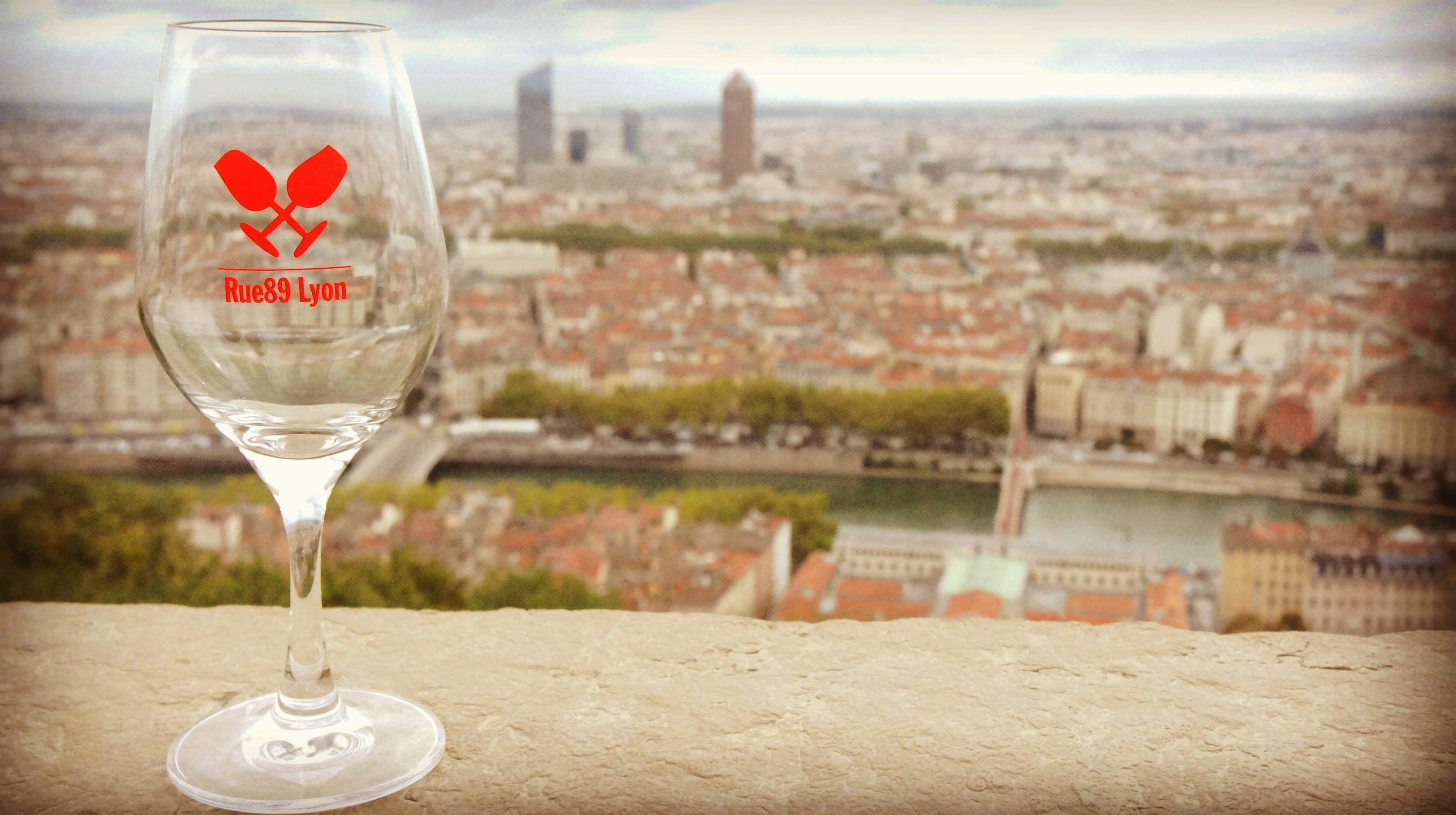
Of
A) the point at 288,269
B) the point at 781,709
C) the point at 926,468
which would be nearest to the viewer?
the point at 288,269

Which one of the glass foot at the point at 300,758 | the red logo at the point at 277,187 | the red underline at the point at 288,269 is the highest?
the red logo at the point at 277,187

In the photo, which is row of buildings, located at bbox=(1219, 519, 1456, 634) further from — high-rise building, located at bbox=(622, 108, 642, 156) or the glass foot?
the glass foot

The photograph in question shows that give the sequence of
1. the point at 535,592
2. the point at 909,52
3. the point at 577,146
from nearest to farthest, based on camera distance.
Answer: the point at 909,52 < the point at 535,592 < the point at 577,146

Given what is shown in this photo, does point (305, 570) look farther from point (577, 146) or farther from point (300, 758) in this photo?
point (577, 146)

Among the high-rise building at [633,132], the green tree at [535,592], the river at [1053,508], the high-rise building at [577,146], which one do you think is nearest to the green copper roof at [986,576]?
the river at [1053,508]

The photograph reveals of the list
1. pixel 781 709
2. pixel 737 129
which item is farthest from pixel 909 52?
pixel 781 709

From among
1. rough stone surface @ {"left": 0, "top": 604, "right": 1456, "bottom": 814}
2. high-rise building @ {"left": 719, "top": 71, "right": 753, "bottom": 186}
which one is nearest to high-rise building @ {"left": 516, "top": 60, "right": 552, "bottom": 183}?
high-rise building @ {"left": 719, "top": 71, "right": 753, "bottom": 186}

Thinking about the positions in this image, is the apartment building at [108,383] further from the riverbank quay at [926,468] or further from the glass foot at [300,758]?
the glass foot at [300,758]
